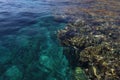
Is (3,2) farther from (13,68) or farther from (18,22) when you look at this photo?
(13,68)

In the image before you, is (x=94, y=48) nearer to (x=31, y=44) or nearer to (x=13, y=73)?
(x=31, y=44)

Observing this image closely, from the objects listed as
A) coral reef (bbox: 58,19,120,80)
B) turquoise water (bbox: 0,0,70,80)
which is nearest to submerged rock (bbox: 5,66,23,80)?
turquoise water (bbox: 0,0,70,80)

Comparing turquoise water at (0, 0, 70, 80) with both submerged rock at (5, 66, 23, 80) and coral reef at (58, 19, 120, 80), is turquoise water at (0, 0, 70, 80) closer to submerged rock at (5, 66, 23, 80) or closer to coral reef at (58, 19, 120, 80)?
submerged rock at (5, 66, 23, 80)

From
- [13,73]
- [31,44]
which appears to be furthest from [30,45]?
[13,73]

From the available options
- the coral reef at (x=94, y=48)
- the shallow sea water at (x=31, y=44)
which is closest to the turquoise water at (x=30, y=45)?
the shallow sea water at (x=31, y=44)

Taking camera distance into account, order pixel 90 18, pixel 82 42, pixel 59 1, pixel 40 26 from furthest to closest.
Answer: pixel 59 1 → pixel 90 18 → pixel 40 26 → pixel 82 42

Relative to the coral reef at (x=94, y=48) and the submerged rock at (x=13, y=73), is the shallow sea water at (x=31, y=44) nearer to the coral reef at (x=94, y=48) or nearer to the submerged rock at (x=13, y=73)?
the submerged rock at (x=13, y=73)

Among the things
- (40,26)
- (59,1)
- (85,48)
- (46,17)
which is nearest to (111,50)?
(85,48)
